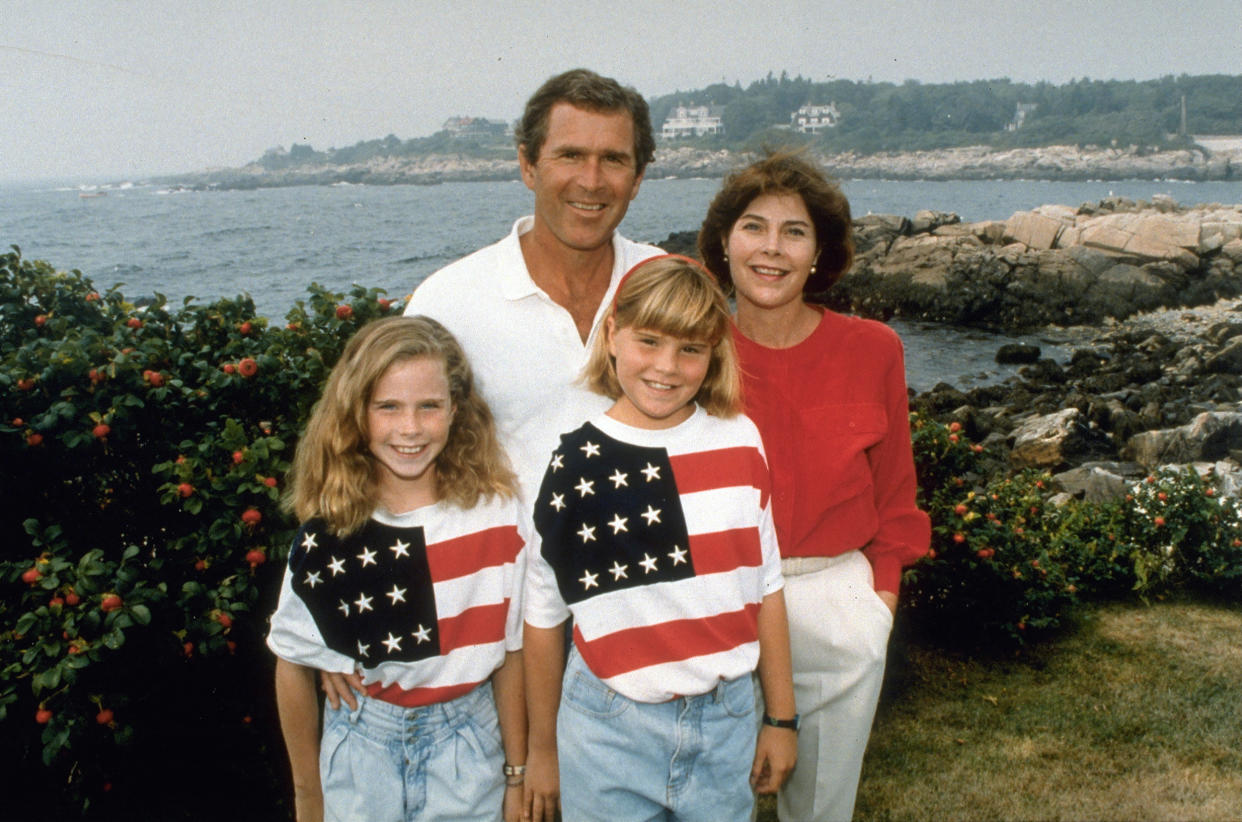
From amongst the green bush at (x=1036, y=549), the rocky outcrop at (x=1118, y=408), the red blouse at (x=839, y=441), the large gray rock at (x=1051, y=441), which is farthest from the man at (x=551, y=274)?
the large gray rock at (x=1051, y=441)

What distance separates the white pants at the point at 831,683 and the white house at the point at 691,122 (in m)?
137

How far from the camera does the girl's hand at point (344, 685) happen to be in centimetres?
238

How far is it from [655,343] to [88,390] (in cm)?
255

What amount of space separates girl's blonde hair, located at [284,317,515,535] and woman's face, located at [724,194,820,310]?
3.14 ft

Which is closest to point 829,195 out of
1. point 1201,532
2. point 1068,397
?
point 1201,532

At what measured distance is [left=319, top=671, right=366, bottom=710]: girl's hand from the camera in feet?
7.82

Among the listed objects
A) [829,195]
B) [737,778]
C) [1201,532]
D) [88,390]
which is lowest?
[1201,532]

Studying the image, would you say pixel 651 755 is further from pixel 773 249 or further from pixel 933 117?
pixel 933 117

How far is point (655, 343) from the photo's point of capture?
7.84 feet

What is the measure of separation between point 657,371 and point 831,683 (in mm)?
1128

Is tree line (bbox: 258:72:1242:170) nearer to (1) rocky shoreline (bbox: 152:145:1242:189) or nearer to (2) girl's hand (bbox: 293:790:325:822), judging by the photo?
(1) rocky shoreline (bbox: 152:145:1242:189)

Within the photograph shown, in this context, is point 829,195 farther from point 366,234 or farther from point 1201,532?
point 366,234

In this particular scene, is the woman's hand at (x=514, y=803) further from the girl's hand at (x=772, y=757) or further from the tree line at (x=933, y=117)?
the tree line at (x=933, y=117)

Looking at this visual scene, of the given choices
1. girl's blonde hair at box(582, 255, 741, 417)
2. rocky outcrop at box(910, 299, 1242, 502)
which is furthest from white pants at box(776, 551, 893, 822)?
rocky outcrop at box(910, 299, 1242, 502)
